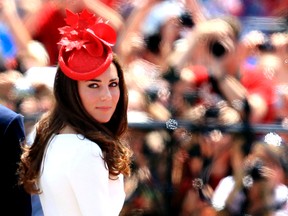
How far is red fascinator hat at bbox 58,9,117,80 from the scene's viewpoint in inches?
107

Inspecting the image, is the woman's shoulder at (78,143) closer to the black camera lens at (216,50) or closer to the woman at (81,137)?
the woman at (81,137)

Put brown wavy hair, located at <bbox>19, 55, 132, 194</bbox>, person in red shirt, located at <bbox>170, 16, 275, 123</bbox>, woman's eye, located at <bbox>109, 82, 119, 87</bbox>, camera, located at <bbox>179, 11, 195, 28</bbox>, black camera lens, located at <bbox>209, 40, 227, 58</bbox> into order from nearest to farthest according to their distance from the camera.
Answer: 1. brown wavy hair, located at <bbox>19, 55, 132, 194</bbox>
2. woman's eye, located at <bbox>109, 82, 119, 87</bbox>
3. person in red shirt, located at <bbox>170, 16, 275, 123</bbox>
4. black camera lens, located at <bbox>209, 40, 227, 58</bbox>
5. camera, located at <bbox>179, 11, 195, 28</bbox>

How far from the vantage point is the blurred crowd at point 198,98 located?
14.7ft

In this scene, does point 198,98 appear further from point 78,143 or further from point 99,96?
point 78,143

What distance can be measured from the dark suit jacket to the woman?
5 cm

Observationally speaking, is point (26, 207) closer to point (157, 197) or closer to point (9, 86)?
point (157, 197)

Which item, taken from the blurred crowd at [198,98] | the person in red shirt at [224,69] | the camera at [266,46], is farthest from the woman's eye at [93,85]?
the camera at [266,46]

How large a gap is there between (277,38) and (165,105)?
893mm

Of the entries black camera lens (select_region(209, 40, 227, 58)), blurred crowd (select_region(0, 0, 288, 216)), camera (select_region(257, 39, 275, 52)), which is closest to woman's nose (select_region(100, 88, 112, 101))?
blurred crowd (select_region(0, 0, 288, 216))

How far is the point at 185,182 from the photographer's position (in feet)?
15.0

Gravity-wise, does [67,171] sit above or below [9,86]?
above

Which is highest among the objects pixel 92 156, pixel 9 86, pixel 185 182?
pixel 92 156

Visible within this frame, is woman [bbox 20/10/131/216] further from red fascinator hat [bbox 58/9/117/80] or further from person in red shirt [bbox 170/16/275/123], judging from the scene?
person in red shirt [bbox 170/16/275/123]

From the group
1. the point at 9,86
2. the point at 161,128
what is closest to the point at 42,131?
the point at 161,128
